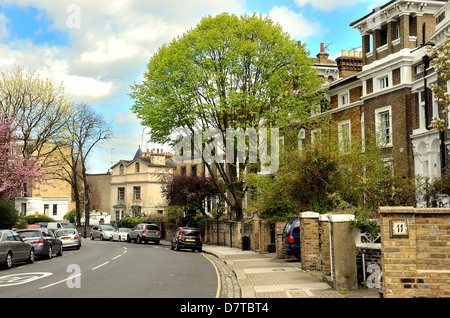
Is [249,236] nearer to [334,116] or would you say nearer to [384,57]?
[334,116]

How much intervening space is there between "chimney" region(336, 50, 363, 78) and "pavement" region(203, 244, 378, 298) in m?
19.9

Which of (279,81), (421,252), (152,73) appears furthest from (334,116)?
(421,252)

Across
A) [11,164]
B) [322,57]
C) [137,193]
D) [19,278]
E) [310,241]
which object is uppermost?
[322,57]

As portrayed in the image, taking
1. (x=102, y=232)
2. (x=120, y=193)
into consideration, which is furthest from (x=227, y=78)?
(x=120, y=193)

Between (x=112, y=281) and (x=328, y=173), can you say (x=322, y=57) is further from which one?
(x=112, y=281)

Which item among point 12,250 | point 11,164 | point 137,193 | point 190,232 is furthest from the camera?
point 137,193

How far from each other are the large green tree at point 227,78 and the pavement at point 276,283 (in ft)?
40.7

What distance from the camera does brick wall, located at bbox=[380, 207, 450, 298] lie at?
28.5 feet

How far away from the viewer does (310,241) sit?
17406 millimetres

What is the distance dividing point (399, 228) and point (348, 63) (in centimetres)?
2987

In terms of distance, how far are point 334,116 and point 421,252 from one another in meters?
26.9

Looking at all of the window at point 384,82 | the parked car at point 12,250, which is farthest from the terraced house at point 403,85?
the parked car at point 12,250

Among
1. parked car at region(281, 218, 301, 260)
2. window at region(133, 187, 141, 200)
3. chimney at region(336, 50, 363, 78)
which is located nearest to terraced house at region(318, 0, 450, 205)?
chimney at region(336, 50, 363, 78)

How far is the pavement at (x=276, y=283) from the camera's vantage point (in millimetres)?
11977
